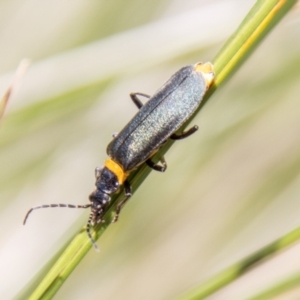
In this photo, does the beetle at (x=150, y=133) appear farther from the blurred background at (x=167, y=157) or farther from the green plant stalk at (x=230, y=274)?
the green plant stalk at (x=230, y=274)

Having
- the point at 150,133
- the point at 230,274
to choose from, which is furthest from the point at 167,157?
the point at 230,274

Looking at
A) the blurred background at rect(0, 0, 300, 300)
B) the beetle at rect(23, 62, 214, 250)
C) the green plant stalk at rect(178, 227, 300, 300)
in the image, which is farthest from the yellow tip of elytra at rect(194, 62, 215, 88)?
the green plant stalk at rect(178, 227, 300, 300)

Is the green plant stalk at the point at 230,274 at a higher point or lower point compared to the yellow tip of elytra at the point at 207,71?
lower

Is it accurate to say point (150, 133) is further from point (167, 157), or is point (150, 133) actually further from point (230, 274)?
point (230, 274)

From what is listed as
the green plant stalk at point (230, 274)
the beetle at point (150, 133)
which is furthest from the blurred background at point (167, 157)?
the green plant stalk at point (230, 274)

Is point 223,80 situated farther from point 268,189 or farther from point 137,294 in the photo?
point 137,294

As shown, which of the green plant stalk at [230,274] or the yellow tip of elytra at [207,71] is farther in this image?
the yellow tip of elytra at [207,71]

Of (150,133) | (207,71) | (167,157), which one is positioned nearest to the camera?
(207,71)
